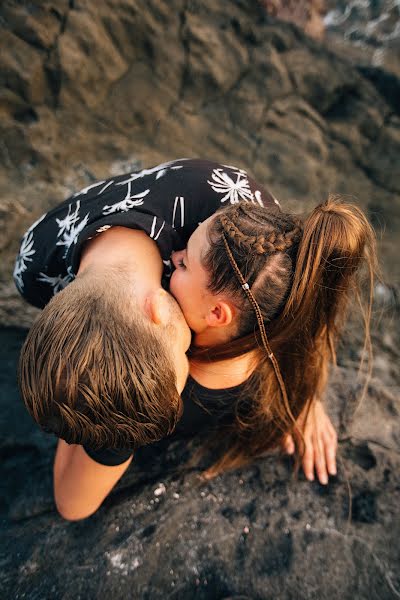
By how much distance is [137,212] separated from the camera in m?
1.50

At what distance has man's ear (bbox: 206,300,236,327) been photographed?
1.37 meters

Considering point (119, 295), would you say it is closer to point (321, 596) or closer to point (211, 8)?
point (321, 596)

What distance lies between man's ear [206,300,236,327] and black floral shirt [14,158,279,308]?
0.80 feet

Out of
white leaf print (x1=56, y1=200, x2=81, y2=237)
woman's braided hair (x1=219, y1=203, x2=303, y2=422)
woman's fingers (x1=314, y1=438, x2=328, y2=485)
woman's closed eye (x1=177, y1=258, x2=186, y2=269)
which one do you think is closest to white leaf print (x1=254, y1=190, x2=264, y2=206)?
woman's braided hair (x1=219, y1=203, x2=303, y2=422)

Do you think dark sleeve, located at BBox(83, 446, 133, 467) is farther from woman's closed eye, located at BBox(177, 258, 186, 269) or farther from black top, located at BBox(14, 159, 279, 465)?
woman's closed eye, located at BBox(177, 258, 186, 269)

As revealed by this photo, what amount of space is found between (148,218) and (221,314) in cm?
41

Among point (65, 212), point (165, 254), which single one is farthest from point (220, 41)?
point (165, 254)

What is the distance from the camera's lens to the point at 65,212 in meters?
1.76

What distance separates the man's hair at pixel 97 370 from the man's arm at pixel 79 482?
41 cm

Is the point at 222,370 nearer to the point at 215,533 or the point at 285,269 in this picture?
the point at 285,269

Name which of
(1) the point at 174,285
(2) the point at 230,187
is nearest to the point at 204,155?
A: (2) the point at 230,187

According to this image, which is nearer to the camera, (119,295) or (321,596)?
(119,295)

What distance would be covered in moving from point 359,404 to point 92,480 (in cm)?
124

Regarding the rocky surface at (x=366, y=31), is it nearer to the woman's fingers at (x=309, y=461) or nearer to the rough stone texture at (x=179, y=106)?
the rough stone texture at (x=179, y=106)
